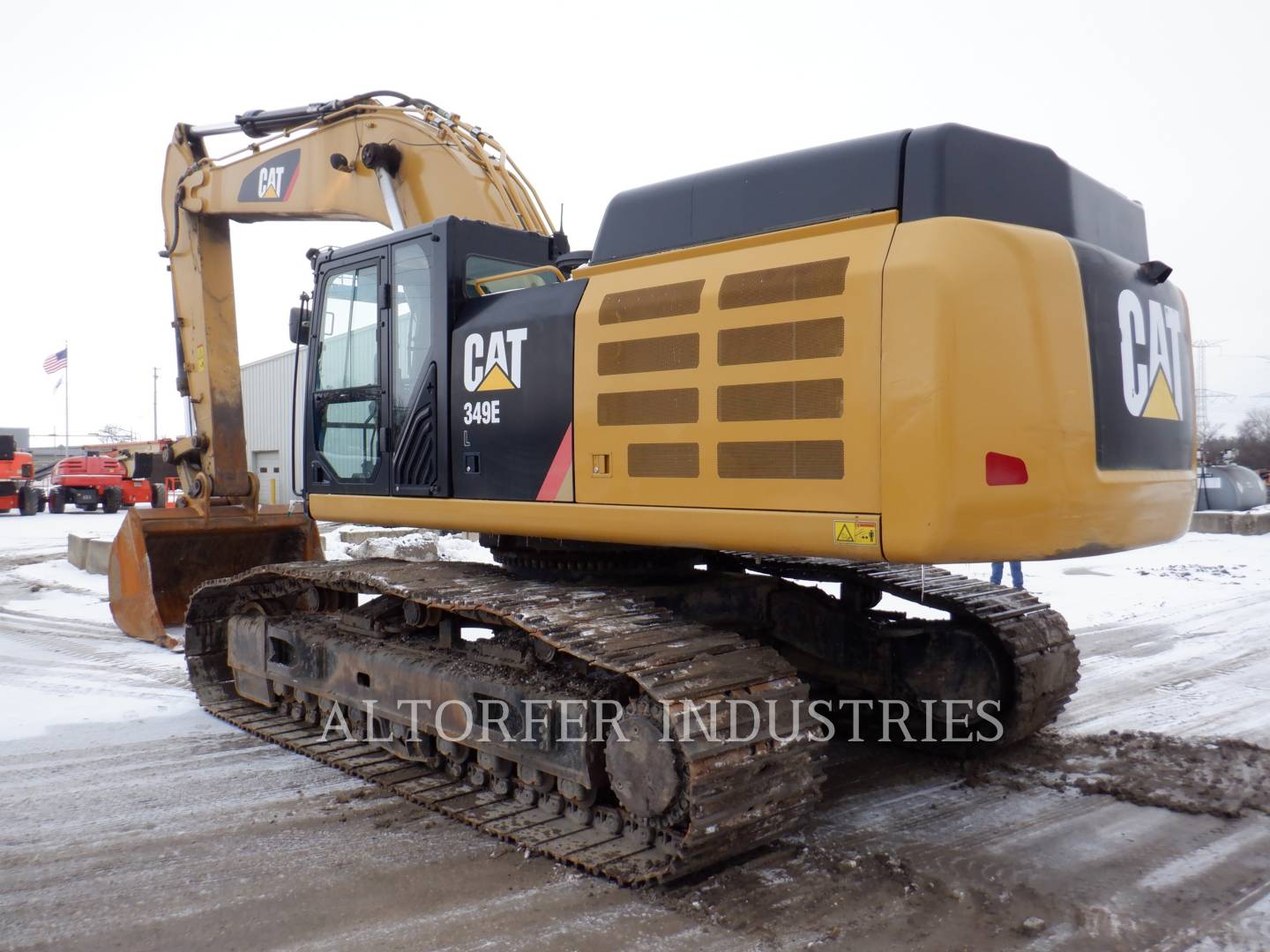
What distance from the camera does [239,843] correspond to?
4.08m

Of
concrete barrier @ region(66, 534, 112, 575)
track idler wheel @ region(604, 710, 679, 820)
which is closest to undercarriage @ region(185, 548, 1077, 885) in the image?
track idler wheel @ region(604, 710, 679, 820)

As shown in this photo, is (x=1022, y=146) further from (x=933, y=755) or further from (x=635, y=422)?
(x=933, y=755)

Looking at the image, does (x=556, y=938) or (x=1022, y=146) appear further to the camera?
(x=1022, y=146)

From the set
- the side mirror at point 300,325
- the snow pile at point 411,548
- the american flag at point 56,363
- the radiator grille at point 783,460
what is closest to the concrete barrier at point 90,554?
the snow pile at point 411,548

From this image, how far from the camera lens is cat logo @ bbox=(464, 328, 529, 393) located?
14.4ft

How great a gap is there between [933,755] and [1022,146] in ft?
10.5

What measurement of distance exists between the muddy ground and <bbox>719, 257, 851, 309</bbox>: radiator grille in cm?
214

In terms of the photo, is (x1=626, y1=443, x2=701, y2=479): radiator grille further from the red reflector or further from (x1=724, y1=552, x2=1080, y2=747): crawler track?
(x1=724, y1=552, x2=1080, y2=747): crawler track

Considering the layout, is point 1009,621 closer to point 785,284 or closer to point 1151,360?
point 1151,360

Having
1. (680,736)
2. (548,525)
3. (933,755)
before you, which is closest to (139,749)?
(548,525)

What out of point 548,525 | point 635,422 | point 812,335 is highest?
point 812,335

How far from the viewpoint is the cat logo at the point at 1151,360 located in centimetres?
362

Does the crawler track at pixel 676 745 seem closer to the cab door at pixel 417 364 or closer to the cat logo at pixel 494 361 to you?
the cab door at pixel 417 364

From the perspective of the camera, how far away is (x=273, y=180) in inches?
285
